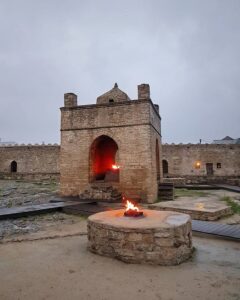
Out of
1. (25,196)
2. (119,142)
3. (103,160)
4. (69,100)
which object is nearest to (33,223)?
(119,142)

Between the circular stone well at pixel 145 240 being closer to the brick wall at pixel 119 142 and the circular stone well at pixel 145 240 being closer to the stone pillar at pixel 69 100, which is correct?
the brick wall at pixel 119 142

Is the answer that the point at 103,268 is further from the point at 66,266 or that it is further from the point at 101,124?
the point at 101,124

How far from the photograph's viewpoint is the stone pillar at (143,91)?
10.8 metres

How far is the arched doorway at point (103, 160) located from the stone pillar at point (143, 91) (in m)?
2.72

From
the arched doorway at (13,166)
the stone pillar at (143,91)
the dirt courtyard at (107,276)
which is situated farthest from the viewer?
the arched doorway at (13,166)

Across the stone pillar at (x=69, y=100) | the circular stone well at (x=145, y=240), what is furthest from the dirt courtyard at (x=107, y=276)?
the stone pillar at (x=69, y=100)

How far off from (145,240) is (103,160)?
986 centimetres

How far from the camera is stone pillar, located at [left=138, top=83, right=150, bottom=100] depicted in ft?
35.3

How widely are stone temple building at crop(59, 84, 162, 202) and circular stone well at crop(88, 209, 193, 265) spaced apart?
18.7 feet

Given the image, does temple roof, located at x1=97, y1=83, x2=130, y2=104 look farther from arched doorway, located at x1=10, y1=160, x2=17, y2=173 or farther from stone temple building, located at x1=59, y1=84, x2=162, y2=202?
arched doorway, located at x1=10, y1=160, x2=17, y2=173

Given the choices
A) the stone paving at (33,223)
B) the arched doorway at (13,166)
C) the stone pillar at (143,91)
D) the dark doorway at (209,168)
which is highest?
the stone pillar at (143,91)

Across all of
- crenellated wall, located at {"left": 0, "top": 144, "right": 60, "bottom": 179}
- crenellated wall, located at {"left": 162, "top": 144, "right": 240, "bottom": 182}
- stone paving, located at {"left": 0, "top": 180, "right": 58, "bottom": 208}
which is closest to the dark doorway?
crenellated wall, located at {"left": 162, "top": 144, "right": 240, "bottom": 182}

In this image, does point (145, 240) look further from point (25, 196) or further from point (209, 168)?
point (209, 168)

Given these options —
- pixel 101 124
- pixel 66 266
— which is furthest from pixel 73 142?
pixel 66 266
